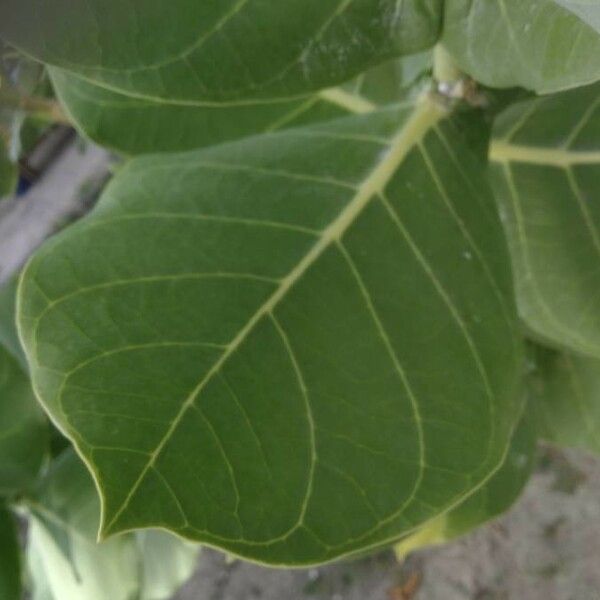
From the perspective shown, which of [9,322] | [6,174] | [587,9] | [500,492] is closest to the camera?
[587,9]

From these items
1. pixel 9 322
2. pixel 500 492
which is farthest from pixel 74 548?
pixel 500 492

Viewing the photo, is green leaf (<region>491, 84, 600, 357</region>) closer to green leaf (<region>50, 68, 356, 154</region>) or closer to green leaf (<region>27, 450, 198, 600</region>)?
green leaf (<region>50, 68, 356, 154</region>)

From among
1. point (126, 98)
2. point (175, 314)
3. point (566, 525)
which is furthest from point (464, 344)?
point (566, 525)

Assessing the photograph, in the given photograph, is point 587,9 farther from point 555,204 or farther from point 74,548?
point 74,548

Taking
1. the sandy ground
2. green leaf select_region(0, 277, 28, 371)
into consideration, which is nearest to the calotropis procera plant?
green leaf select_region(0, 277, 28, 371)

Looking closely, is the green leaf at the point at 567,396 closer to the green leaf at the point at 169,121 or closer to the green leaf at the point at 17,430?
the green leaf at the point at 169,121

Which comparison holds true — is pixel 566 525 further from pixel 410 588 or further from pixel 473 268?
pixel 473 268
